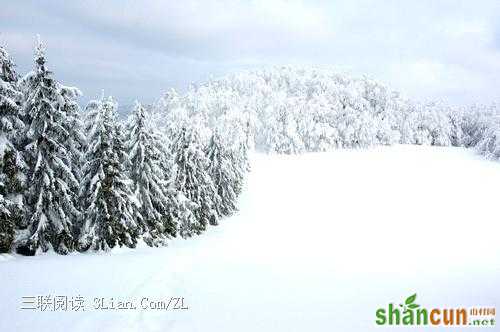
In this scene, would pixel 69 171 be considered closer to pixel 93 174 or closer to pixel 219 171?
pixel 93 174

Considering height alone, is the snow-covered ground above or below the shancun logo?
below

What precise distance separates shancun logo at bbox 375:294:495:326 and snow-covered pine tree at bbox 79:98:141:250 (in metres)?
15.1

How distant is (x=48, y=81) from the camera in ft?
64.7

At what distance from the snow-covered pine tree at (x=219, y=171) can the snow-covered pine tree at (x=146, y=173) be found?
11669mm

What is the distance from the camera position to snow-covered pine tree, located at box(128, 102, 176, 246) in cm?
2495

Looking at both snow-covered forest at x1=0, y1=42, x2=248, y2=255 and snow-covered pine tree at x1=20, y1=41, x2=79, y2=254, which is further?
snow-covered pine tree at x1=20, y1=41, x2=79, y2=254

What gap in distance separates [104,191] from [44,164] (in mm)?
3200

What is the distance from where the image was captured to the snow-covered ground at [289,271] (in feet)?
33.5

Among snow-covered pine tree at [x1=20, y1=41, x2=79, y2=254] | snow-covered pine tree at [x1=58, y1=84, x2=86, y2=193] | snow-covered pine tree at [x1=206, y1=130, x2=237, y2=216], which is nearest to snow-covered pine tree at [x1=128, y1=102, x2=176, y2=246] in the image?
snow-covered pine tree at [x1=58, y1=84, x2=86, y2=193]

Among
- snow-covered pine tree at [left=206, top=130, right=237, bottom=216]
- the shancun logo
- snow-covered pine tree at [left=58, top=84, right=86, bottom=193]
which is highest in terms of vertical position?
snow-covered pine tree at [left=58, top=84, right=86, bottom=193]

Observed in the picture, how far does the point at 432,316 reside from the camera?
10.2 m

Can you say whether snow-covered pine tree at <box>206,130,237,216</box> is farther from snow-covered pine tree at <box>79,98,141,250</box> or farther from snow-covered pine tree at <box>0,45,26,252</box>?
snow-covered pine tree at <box>0,45,26,252</box>

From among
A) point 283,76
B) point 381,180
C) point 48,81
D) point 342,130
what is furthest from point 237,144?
point 283,76

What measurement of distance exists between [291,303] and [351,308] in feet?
5.45
